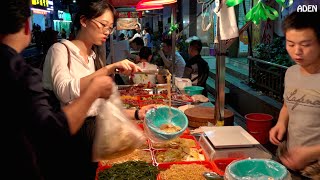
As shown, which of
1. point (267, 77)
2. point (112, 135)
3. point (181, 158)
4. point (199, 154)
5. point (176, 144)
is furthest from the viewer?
point (267, 77)

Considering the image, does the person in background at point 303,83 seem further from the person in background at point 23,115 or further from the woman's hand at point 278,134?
the person in background at point 23,115

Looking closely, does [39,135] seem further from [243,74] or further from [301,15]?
[243,74]

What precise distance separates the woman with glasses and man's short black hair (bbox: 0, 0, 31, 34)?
1109mm

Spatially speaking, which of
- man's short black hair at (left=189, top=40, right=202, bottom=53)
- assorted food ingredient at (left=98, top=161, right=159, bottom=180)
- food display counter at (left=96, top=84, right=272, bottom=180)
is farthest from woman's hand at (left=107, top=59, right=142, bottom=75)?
man's short black hair at (left=189, top=40, right=202, bottom=53)

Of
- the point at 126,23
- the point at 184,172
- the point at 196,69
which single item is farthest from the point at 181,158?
the point at 126,23

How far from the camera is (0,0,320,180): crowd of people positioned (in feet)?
4.13

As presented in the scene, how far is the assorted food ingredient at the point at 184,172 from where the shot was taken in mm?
2494

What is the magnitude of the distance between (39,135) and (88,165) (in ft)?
5.15

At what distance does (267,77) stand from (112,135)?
7168 millimetres

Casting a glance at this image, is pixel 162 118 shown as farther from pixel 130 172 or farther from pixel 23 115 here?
pixel 23 115

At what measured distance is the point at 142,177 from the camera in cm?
249

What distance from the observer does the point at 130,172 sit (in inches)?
102

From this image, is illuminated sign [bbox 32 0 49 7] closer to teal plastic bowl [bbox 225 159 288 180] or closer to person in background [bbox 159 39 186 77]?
person in background [bbox 159 39 186 77]

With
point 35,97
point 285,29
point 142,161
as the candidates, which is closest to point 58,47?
point 142,161
